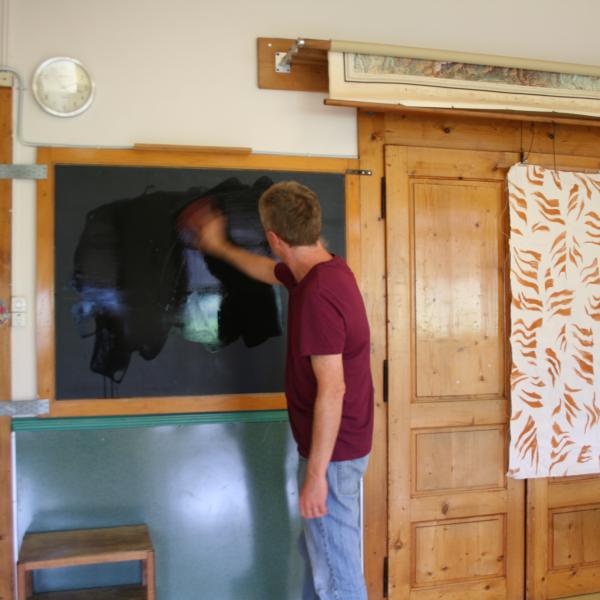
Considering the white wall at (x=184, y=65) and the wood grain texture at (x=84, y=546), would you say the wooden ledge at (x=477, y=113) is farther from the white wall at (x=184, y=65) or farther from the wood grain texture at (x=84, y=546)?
the wood grain texture at (x=84, y=546)

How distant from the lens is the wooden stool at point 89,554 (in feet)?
7.16

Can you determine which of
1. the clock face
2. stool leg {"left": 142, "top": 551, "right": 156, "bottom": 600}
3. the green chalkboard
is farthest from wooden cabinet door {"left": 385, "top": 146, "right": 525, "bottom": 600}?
the clock face

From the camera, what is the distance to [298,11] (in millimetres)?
2736

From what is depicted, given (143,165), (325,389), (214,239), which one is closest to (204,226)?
(214,239)

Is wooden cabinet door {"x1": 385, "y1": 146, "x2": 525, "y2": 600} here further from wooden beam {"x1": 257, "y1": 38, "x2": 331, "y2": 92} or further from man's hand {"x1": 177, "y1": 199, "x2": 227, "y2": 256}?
man's hand {"x1": 177, "y1": 199, "x2": 227, "y2": 256}

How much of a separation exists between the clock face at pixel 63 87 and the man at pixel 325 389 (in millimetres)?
967

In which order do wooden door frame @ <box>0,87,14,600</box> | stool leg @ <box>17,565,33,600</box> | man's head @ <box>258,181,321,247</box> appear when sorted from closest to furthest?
man's head @ <box>258,181,321,247</box>, stool leg @ <box>17,565,33,600</box>, wooden door frame @ <box>0,87,14,600</box>

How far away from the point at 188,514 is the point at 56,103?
1.67 m

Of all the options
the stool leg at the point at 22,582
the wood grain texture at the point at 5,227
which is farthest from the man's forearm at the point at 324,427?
the wood grain texture at the point at 5,227

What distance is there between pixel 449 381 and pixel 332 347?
114 cm

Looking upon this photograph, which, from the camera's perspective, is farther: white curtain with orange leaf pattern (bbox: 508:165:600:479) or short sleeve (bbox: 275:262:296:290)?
white curtain with orange leaf pattern (bbox: 508:165:600:479)

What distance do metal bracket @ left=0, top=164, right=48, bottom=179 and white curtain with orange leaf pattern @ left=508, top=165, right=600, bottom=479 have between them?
1.96 meters

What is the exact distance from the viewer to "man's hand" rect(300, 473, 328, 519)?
1.91 m

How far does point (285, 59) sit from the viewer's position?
2.62 meters
